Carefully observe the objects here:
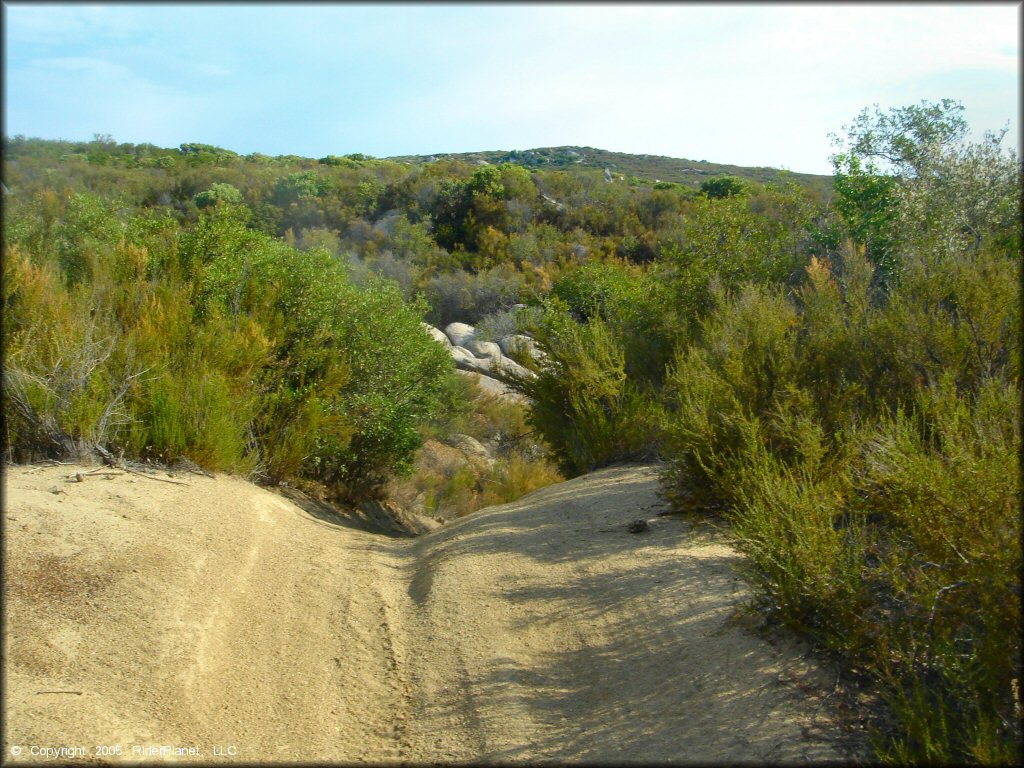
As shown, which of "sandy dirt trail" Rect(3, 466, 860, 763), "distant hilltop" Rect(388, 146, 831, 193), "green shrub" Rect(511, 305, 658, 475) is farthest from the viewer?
"distant hilltop" Rect(388, 146, 831, 193)

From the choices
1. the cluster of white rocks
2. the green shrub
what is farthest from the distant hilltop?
the green shrub

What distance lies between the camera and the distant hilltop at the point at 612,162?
55625 mm

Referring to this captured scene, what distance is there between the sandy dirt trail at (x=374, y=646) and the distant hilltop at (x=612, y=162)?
158 ft

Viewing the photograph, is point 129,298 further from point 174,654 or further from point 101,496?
point 174,654

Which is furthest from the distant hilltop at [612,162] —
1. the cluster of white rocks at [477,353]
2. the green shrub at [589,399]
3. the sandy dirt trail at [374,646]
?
the sandy dirt trail at [374,646]

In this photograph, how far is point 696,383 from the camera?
8492 mm

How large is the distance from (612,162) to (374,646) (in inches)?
2349

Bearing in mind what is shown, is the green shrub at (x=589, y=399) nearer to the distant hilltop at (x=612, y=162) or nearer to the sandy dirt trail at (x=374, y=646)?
the sandy dirt trail at (x=374, y=646)

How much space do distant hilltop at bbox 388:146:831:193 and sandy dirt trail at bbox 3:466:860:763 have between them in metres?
48.0

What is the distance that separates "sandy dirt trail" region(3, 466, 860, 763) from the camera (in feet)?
14.8

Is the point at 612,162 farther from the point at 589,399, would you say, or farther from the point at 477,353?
the point at 589,399

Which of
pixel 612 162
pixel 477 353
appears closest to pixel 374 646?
pixel 477 353

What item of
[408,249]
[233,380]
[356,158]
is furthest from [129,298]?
Answer: [356,158]

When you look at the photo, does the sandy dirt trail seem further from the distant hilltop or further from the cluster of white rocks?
the distant hilltop
